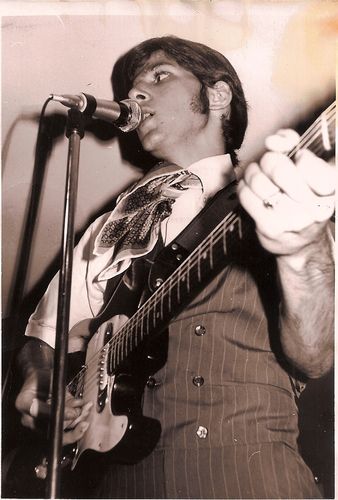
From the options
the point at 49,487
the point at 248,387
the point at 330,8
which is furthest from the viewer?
the point at 330,8

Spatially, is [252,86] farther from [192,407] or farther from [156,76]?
[192,407]

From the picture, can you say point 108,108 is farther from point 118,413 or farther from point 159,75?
point 118,413

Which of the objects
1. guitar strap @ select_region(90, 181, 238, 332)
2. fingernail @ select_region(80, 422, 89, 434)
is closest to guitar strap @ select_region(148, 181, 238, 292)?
guitar strap @ select_region(90, 181, 238, 332)

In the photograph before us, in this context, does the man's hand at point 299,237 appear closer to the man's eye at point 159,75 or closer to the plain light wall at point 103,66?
the plain light wall at point 103,66

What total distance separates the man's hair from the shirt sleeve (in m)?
0.24

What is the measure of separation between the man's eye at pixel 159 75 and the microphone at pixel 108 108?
0.11 m

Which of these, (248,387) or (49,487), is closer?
(49,487)

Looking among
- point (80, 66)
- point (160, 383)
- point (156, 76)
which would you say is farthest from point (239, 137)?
point (160, 383)

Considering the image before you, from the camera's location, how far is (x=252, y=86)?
34.8 inches

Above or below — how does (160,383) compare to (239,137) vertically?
below

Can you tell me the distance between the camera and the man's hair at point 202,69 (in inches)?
35.4

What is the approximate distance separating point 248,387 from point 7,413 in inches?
14.8

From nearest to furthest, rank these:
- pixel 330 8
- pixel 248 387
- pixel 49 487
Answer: pixel 49 487
pixel 248 387
pixel 330 8

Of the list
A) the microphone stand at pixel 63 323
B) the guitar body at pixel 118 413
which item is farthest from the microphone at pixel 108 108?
the guitar body at pixel 118 413
